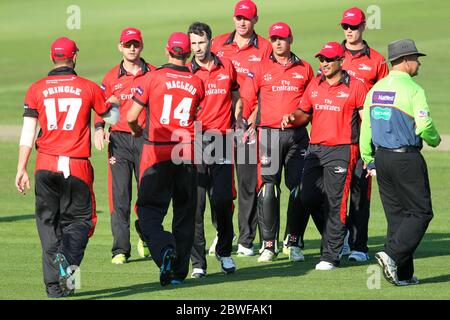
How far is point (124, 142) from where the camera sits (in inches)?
565

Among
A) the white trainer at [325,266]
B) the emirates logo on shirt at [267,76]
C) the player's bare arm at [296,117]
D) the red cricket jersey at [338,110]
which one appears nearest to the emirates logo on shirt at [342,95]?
the red cricket jersey at [338,110]

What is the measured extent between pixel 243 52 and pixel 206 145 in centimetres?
252

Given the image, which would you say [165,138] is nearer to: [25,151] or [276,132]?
[25,151]

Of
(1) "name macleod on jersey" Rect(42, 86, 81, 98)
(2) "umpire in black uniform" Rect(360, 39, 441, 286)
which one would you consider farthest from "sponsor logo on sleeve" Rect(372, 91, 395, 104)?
(1) "name macleod on jersey" Rect(42, 86, 81, 98)

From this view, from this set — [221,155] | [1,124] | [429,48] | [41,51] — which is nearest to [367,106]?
[221,155]

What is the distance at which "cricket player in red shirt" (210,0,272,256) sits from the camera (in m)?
14.8

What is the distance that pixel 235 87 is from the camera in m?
13.8

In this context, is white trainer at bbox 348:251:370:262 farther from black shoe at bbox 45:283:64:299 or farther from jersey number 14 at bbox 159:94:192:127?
black shoe at bbox 45:283:64:299

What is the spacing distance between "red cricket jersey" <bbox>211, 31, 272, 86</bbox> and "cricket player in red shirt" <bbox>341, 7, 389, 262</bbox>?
1.08m

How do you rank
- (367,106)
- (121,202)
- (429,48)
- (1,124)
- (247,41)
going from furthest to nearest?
(429,48)
(1,124)
(247,41)
(121,202)
(367,106)

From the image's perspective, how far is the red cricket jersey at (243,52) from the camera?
15.3 m

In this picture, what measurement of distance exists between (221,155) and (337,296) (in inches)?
98.9

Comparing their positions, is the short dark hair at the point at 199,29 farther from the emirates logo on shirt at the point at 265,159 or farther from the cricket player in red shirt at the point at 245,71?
the emirates logo on shirt at the point at 265,159

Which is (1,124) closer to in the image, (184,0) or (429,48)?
(429,48)
